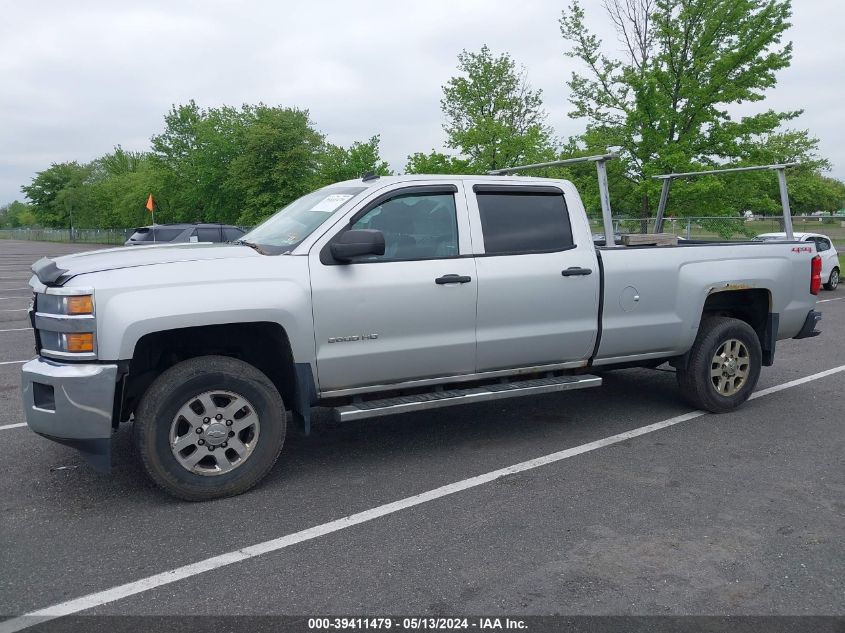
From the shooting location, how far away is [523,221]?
219 inches

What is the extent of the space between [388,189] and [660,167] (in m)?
16.5

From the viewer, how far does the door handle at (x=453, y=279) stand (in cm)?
498

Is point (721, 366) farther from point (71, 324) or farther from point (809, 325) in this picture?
point (71, 324)

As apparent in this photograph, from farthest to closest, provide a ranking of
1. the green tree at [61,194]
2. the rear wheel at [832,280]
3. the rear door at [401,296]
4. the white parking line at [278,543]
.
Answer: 1. the green tree at [61,194]
2. the rear wheel at [832,280]
3. the rear door at [401,296]
4. the white parking line at [278,543]

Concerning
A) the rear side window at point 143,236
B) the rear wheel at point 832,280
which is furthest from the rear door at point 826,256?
the rear side window at point 143,236

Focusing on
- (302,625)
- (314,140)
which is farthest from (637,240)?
(314,140)

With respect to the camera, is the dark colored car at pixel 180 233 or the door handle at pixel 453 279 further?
the dark colored car at pixel 180 233

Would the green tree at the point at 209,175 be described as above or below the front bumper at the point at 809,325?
above

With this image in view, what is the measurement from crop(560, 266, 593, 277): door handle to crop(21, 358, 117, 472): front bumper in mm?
3139

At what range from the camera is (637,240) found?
248 inches

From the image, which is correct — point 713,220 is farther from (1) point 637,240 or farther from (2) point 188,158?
(2) point 188,158

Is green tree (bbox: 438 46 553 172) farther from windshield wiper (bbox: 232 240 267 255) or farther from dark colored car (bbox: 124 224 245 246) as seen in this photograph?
windshield wiper (bbox: 232 240 267 255)

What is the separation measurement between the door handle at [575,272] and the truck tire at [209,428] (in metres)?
2.30

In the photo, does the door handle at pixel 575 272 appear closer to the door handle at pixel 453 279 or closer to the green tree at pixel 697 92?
the door handle at pixel 453 279
